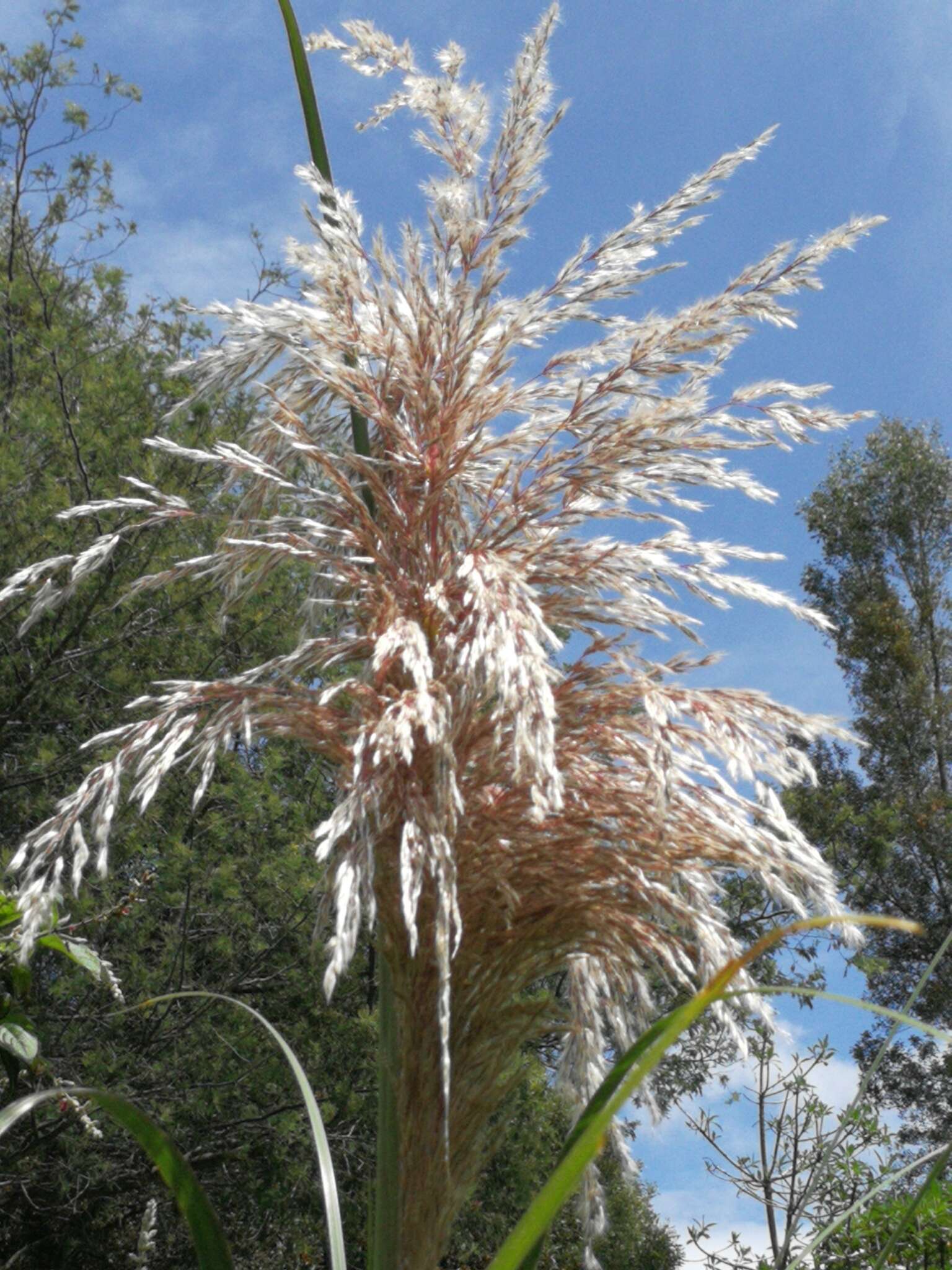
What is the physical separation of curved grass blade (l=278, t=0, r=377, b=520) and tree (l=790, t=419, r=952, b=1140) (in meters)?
9.08

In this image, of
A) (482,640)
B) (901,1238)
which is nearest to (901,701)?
(901,1238)

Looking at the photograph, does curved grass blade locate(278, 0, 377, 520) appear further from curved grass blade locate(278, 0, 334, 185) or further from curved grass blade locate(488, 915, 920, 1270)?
curved grass blade locate(488, 915, 920, 1270)

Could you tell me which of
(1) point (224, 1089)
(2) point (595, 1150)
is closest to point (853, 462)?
(1) point (224, 1089)

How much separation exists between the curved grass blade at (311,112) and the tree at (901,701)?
29.8 ft

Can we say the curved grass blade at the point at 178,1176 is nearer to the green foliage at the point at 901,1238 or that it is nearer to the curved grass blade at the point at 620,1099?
Result: the curved grass blade at the point at 620,1099

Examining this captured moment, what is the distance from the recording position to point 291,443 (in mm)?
2127

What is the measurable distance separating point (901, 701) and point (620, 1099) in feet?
46.0

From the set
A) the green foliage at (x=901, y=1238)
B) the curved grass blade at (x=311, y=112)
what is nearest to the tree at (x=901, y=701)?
the green foliage at (x=901, y=1238)

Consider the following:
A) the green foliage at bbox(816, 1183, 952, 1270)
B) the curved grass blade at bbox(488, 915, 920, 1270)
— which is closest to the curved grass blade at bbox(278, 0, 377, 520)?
the curved grass blade at bbox(488, 915, 920, 1270)

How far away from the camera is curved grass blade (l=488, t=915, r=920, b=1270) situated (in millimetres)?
1091

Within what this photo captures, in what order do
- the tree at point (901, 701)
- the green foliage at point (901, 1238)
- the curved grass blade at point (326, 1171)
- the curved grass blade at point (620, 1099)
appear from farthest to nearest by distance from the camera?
the tree at point (901, 701) < the green foliage at point (901, 1238) < the curved grass blade at point (326, 1171) < the curved grass blade at point (620, 1099)

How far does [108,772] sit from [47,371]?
5.43 meters

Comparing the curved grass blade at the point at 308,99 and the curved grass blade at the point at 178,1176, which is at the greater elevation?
the curved grass blade at the point at 308,99

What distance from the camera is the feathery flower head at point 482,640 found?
170 centimetres
